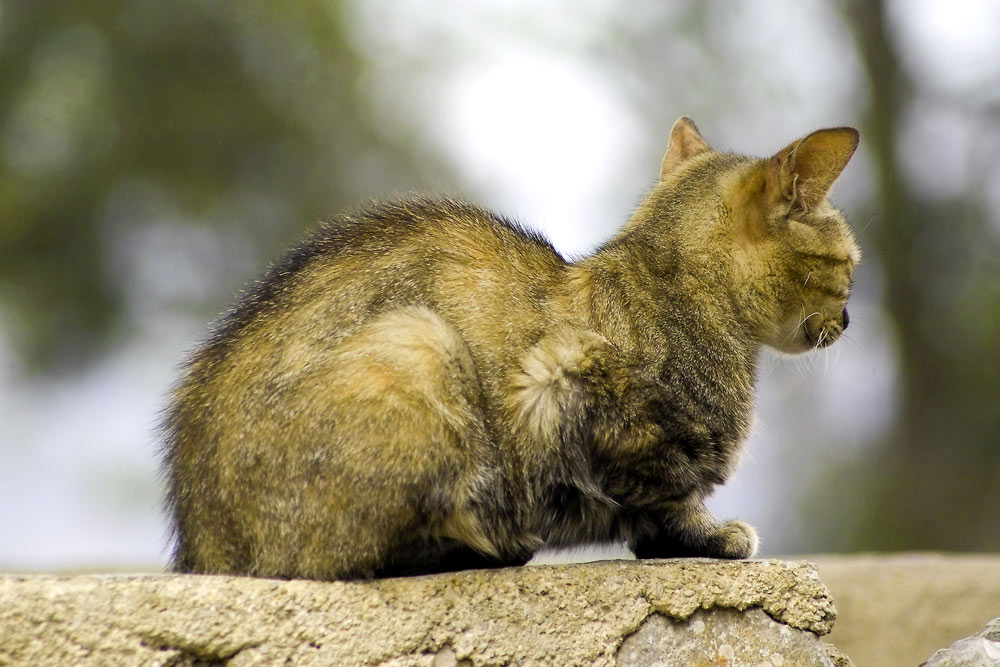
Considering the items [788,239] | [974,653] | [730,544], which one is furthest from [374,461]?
[974,653]

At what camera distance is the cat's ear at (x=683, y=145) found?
4.41 meters

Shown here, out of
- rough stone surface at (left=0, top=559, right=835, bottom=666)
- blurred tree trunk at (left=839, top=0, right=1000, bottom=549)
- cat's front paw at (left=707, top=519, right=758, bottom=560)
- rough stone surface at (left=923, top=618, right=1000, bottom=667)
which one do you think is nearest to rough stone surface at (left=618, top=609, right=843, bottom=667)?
rough stone surface at (left=0, top=559, right=835, bottom=666)

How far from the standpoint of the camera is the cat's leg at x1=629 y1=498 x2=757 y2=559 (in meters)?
3.53

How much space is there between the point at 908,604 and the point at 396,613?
11.5ft

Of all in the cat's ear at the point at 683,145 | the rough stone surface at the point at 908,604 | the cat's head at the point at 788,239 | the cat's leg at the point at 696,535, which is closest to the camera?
the cat's leg at the point at 696,535

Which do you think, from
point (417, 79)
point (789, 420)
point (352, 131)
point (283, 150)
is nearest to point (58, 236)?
point (283, 150)

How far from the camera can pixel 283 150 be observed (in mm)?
11828

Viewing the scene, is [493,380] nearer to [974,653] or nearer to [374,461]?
[374,461]

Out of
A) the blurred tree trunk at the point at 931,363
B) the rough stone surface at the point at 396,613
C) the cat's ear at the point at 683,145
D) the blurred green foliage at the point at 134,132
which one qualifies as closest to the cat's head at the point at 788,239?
the cat's ear at the point at 683,145

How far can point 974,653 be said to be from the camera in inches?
137

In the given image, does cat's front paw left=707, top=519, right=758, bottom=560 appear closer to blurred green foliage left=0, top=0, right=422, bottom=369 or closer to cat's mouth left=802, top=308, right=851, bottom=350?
cat's mouth left=802, top=308, right=851, bottom=350

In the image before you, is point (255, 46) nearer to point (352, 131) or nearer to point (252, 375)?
point (352, 131)

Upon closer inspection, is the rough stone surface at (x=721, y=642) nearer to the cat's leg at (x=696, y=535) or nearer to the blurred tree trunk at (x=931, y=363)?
the cat's leg at (x=696, y=535)

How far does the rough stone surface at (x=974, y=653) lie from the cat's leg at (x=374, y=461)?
170cm
